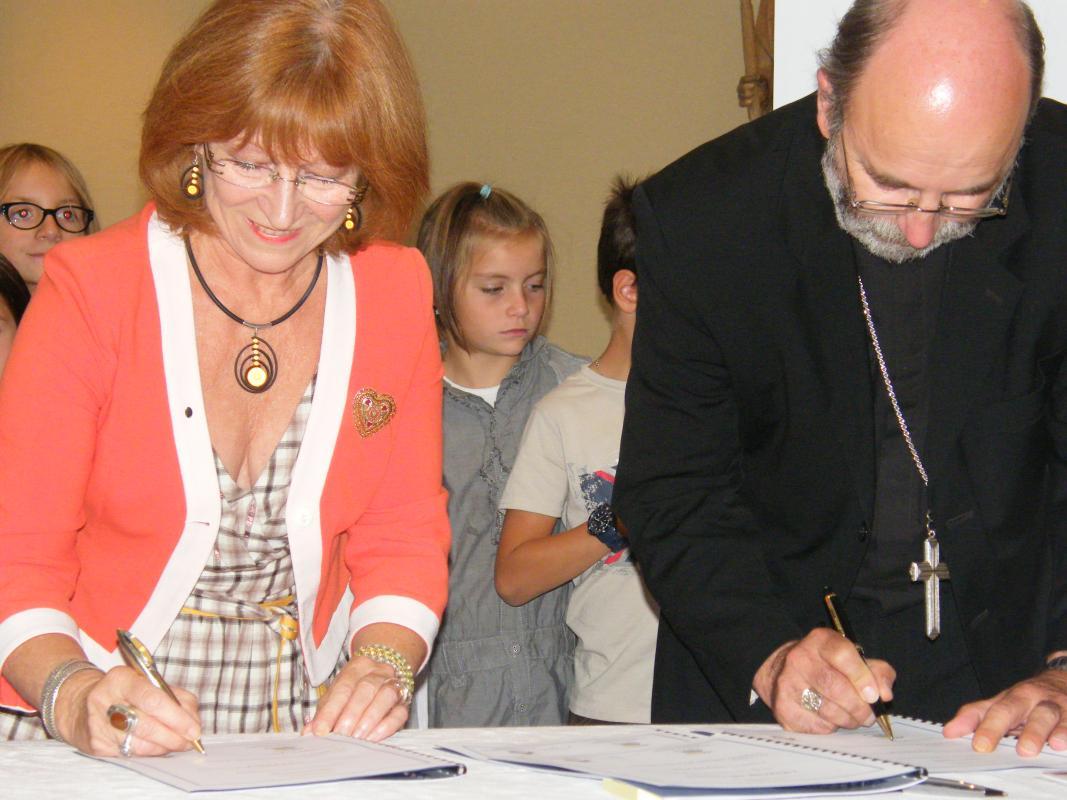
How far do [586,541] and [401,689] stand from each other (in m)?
1.21

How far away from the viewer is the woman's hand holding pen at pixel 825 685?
1.52m

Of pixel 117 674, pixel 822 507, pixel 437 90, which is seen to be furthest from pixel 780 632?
pixel 437 90

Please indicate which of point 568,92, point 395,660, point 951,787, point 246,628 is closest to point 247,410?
point 246,628

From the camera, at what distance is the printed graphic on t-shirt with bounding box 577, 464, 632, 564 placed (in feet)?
9.74

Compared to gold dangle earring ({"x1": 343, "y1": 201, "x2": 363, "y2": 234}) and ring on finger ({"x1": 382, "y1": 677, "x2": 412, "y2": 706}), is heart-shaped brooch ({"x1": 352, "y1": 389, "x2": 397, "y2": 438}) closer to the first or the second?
gold dangle earring ({"x1": 343, "y1": 201, "x2": 363, "y2": 234})

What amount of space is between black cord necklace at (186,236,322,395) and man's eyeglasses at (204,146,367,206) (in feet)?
0.48

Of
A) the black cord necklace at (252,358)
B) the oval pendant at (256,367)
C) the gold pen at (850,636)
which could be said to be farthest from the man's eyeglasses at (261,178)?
the gold pen at (850,636)

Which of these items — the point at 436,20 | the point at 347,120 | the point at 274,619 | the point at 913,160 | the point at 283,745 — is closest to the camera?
the point at 283,745

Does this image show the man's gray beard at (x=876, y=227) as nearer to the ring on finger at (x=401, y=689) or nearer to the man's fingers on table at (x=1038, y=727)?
the man's fingers on table at (x=1038, y=727)

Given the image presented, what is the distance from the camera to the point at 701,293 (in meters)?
1.90

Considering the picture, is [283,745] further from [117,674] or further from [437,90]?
[437,90]

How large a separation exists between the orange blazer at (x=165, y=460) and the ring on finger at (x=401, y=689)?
0.14m

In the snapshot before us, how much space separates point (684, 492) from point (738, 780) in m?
0.78

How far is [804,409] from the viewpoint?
1.88 meters
